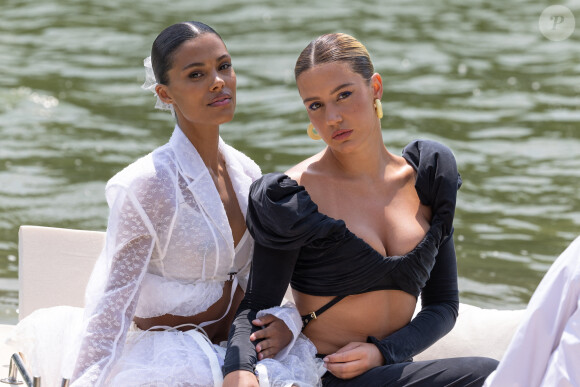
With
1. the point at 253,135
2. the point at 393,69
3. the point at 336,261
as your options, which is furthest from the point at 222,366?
the point at 393,69

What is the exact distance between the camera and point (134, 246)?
8.86 feet

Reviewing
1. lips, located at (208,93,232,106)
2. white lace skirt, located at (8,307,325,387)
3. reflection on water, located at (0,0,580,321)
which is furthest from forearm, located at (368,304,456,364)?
reflection on water, located at (0,0,580,321)

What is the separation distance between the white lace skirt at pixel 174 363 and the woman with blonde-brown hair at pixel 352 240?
6 centimetres

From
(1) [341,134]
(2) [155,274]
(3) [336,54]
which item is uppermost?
(3) [336,54]

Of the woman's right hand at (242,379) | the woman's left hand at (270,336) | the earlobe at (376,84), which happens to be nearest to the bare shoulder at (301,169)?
the earlobe at (376,84)

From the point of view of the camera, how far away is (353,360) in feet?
8.43

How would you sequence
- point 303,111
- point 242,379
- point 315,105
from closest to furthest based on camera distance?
point 242,379 < point 315,105 < point 303,111

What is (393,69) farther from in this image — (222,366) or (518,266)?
(222,366)

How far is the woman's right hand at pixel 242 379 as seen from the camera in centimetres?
244

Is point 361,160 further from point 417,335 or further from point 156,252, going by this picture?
point 156,252

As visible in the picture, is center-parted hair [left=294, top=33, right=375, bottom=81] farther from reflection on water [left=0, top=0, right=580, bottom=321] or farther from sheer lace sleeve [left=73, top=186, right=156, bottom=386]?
reflection on water [left=0, top=0, right=580, bottom=321]

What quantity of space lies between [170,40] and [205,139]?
304 mm

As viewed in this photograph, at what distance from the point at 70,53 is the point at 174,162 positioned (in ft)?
27.3

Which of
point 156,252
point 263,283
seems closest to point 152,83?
point 156,252
